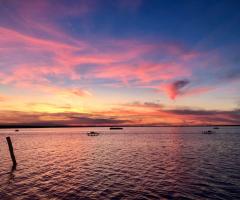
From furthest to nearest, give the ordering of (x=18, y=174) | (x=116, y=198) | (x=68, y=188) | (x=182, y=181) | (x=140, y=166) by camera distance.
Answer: (x=140, y=166) → (x=18, y=174) → (x=182, y=181) → (x=68, y=188) → (x=116, y=198)

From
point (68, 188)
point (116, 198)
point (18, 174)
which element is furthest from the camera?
point (18, 174)

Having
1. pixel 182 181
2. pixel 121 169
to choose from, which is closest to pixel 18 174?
pixel 121 169

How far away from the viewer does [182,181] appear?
27.9 metres

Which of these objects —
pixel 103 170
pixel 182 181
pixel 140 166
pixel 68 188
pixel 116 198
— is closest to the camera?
pixel 116 198

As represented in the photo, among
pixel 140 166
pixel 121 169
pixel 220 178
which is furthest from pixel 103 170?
pixel 220 178

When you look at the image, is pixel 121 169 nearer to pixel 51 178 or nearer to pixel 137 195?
pixel 51 178

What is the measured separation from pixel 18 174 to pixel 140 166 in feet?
60.1

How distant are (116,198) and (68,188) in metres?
6.22

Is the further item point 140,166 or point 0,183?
point 140,166

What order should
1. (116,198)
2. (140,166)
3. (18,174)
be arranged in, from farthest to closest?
(140,166) < (18,174) < (116,198)

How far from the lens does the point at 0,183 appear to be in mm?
26500

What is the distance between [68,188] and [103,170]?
34.1 feet

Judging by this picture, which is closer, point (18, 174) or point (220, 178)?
point (220, 178)

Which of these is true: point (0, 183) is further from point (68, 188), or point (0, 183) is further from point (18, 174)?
point (68, 188)
